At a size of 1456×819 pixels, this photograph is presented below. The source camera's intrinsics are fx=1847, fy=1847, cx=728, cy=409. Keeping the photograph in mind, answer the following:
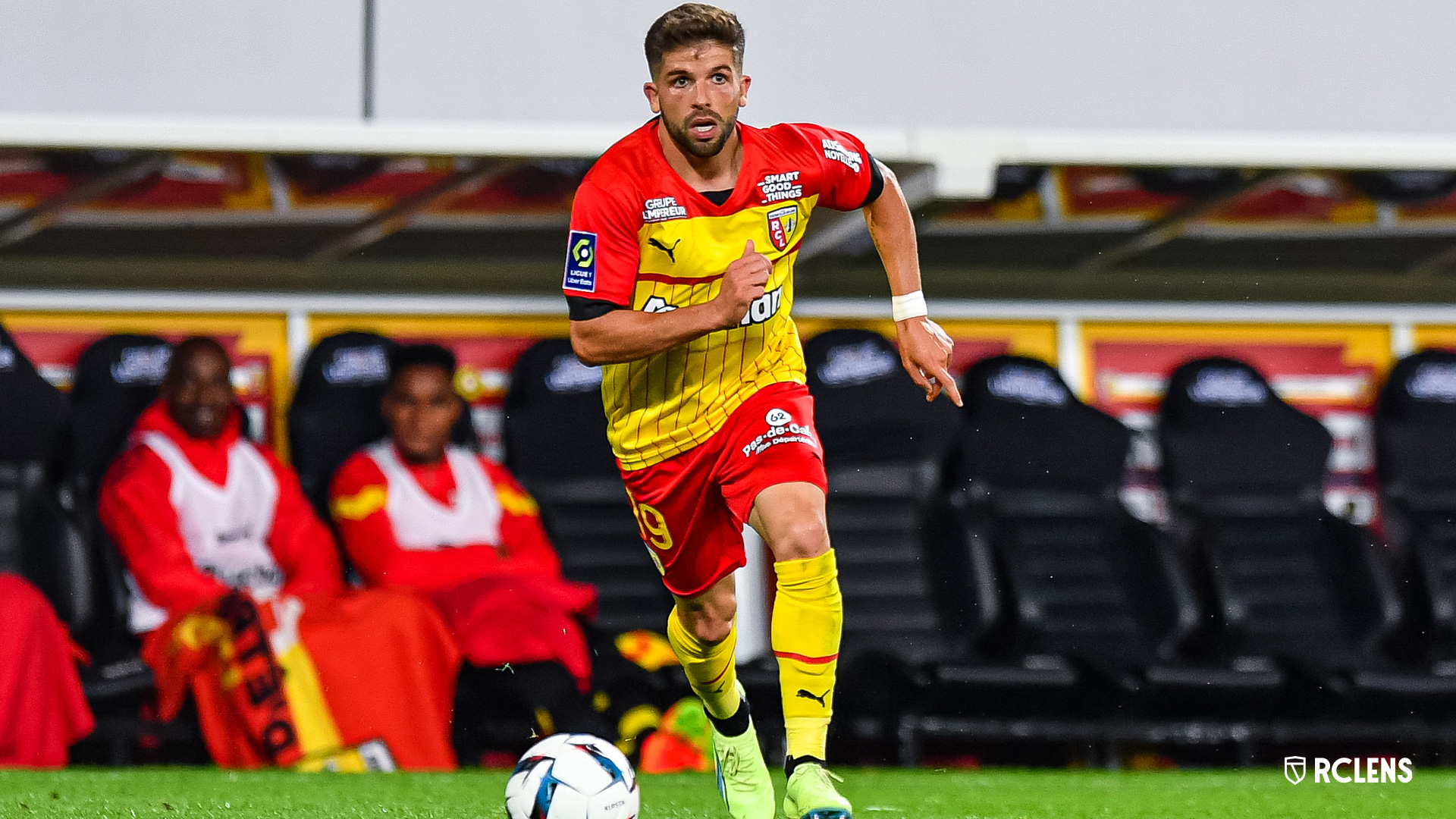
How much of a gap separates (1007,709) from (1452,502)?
2.27 metres

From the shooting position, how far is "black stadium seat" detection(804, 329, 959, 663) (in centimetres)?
707

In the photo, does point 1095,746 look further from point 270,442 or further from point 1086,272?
point 270,442

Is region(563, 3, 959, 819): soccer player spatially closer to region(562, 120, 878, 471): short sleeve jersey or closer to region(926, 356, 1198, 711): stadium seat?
region(562, 120, 878, 471): short sleeve jersey

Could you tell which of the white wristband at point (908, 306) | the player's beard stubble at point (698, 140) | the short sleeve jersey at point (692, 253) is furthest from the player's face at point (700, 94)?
the white wristband at point (908, 306)

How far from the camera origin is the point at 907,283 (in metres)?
4.29

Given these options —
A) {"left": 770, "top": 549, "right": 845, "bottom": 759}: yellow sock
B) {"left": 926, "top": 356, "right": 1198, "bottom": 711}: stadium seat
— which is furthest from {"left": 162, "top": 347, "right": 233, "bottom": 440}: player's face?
{"left": 770, "top": 549, "right": 845, "bottom": 759}: yellow sock

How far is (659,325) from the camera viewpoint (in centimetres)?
379

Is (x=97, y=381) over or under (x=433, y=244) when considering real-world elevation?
under

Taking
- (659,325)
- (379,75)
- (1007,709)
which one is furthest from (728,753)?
(379,75)

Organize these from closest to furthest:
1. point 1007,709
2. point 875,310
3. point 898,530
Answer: point 1007,709 < point 898,530 < point 875,310

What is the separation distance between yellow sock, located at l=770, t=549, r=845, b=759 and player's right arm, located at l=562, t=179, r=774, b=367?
1.77 feet

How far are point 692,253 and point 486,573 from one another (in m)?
2.92

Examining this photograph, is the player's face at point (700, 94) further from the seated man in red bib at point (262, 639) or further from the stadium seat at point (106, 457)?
the stadium seat at point (106, 457)

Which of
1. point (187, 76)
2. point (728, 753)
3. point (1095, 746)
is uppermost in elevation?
point (187, 76)
